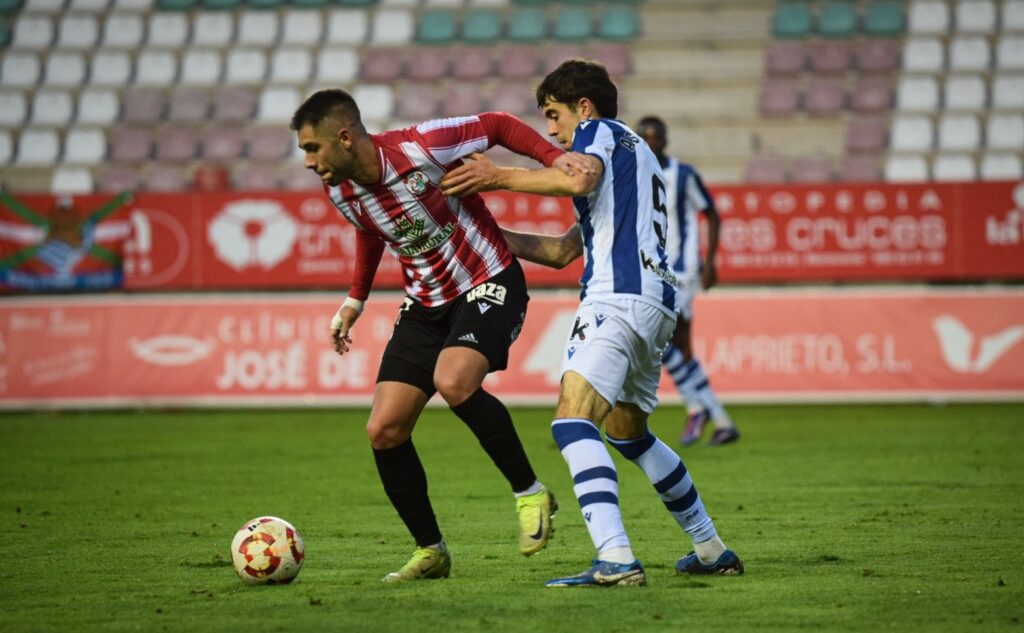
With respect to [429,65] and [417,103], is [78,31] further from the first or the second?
[417,103]

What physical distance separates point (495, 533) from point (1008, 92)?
14.6 m

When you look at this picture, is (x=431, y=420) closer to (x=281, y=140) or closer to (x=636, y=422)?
(x=281, y=140)

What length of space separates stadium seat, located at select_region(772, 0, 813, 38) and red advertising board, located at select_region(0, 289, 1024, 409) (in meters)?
6.59

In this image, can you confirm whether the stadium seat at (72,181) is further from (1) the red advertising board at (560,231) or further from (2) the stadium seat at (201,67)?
(1) the red advertising board at (560,231)

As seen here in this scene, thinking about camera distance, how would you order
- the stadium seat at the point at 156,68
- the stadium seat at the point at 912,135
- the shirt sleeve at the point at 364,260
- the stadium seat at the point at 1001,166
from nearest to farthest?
the shirt sleeve at the point at 364,260
the stadium seat at the point at 1001,166
the stadium seat at the point at 912,135
the stadium seat at the point at 156,68

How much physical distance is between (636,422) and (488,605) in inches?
40.9

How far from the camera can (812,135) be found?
65.9 feet

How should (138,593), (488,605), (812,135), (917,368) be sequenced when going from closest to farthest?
(488,605), (138,593), (917,368), (812,135)

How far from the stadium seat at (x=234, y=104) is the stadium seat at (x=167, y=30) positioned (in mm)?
1680

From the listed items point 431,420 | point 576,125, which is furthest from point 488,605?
point 431,420

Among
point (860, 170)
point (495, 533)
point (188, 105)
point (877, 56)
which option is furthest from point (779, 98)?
point (495, 533)

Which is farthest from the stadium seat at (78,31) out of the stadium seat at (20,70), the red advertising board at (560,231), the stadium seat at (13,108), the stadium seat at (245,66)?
the red advertising board at (560,231)

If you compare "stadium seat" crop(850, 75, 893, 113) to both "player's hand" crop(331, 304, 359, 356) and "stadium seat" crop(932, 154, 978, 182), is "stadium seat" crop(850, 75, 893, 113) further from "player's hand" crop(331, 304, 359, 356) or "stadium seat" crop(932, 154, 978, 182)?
"player's hand" crop(331, 304, 359, 356)

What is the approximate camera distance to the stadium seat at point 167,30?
908 inches
